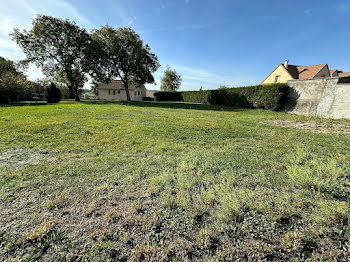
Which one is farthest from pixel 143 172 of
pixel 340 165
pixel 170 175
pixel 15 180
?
pixel 340 165

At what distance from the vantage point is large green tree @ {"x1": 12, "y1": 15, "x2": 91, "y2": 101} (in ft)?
71.1

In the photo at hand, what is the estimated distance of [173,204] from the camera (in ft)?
6.32

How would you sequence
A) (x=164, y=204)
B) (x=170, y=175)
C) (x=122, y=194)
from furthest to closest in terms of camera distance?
(x=170, y=175), (x=122, y=194), (x=164, y=204)

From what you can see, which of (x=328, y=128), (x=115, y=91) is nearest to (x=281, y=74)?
(x=328, y=128)

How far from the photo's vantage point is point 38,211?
1.80m

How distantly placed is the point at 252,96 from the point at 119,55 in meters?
20.4

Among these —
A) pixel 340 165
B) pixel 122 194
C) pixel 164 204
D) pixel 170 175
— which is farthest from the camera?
pixel 340 165

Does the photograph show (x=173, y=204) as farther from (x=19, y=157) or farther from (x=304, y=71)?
(x=304, y=71)

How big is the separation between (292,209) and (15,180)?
4156 mm

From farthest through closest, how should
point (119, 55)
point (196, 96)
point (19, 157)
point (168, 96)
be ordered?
point (168, 96) < point (196, 96) < point (119, 55) < point (19, 157)

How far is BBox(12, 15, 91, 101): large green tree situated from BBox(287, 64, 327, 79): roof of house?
3247cm

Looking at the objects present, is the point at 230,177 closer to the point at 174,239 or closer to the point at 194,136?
the point at 174,239

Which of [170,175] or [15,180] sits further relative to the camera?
[170,175]

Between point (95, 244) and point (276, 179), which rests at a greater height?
point (276, 179)
